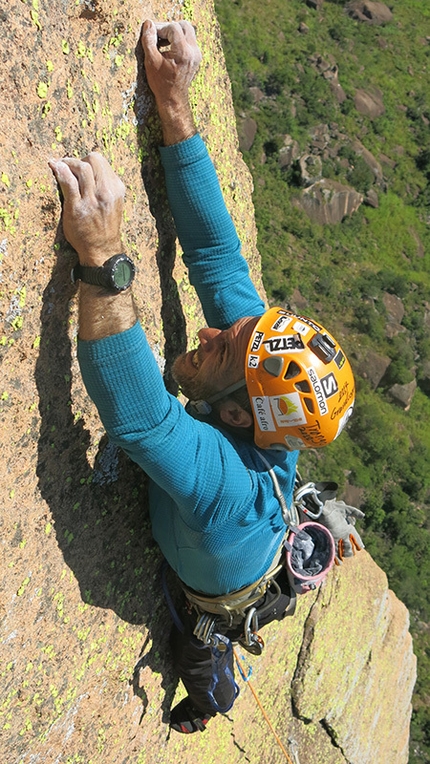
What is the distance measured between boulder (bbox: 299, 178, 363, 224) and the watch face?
132 ft

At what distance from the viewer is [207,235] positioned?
3.06 metres

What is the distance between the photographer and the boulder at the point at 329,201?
41.1 m

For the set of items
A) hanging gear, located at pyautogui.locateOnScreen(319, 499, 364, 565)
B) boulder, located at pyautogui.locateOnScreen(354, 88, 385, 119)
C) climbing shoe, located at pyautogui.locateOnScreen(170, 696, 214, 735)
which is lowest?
boulder, located at pyautogui.locateOnScreen(354, 88, 385, 119)

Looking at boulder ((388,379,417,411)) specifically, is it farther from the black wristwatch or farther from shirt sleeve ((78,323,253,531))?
the black wristwatch

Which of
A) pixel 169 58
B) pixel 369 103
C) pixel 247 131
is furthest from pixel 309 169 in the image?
pixel 169 58

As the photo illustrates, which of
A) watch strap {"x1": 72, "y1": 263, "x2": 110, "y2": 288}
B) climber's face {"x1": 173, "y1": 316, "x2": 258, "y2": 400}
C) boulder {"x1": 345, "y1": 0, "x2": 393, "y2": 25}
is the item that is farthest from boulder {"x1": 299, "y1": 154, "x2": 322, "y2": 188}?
watch strap {"x1": 72, "y1": 263, "x2": 110, "y2": 288}

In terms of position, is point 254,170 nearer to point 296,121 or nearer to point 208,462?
point 296,121

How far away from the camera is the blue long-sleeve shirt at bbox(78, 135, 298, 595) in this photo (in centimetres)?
224

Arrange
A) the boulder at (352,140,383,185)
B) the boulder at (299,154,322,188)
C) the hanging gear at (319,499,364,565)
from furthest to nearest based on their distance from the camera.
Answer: the boulder at (352,140,383,185)
the boulder at (299,154,322,188)
the hanging gear at (319,499,364,565)

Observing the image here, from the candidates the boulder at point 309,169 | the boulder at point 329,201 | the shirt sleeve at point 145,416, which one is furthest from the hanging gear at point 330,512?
the boulder at point 309,169

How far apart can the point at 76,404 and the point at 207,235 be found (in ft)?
3.27

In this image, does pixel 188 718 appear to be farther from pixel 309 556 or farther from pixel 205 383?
pixel 205 383

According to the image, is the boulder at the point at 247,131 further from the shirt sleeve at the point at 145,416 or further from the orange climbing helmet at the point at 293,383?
the shirt sleeve at the point at 145,416

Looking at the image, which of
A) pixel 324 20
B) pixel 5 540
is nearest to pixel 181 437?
pixel 5 540
